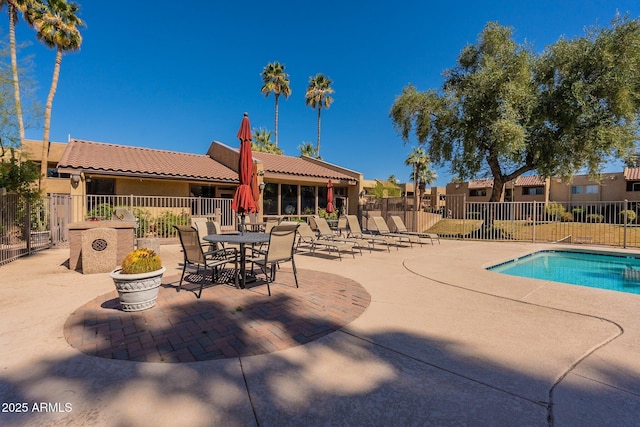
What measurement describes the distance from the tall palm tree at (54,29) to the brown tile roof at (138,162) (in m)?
3.24

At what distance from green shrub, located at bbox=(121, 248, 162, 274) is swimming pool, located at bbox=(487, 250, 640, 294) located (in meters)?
8.26

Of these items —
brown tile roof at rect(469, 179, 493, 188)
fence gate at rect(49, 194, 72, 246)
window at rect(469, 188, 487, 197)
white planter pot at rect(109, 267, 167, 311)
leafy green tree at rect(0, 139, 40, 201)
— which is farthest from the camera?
window at rect(469, 188, 487, 197)

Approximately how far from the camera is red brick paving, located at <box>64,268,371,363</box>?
3.10 meters

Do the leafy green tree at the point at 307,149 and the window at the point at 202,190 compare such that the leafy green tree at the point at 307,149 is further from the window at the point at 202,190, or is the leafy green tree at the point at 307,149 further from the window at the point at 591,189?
the window at the point at 591,189

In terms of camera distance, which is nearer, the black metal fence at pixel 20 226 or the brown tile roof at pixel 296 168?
the black metal fence at pixel 20 226

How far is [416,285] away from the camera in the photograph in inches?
225

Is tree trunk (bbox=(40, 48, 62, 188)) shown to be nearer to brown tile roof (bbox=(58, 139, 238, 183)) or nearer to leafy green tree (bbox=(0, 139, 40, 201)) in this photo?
brown tile roof (bbox=(58, 139, 238, 183))

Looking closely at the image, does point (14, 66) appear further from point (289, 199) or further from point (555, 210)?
point (555, 210)

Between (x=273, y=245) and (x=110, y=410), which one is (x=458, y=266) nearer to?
(x=273, y=245)

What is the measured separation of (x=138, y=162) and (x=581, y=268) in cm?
1904

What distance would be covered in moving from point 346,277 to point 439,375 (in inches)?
147

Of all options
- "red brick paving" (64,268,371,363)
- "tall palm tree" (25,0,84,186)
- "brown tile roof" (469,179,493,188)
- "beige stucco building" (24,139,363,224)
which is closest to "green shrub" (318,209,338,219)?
"beige stucco building" (24,139,363,224)

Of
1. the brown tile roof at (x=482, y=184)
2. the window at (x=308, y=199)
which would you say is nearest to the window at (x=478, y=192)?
the brown tile roof at (x=482, y=184)

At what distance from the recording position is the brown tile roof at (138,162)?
12.9 meters
